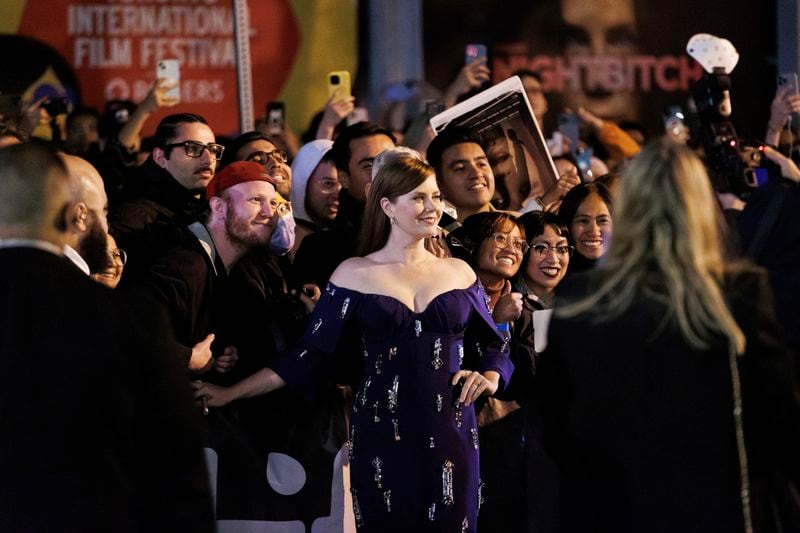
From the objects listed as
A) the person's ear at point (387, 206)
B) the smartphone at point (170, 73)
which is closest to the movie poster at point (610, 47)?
the smartphone at point (170, 73)

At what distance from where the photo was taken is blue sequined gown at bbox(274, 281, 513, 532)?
Answer: 5629 millimetres

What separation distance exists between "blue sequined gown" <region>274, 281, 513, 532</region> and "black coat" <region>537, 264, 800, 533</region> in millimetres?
1655

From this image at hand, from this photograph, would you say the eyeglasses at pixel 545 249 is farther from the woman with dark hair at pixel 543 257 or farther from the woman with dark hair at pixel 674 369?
the woman with dark hair at pixel 674 369

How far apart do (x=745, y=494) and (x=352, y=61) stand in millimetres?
8308

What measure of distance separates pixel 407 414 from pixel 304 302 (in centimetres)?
87

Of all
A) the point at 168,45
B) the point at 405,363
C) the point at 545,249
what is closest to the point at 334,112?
the point at 545,249

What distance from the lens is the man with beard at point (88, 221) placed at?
4.74 m

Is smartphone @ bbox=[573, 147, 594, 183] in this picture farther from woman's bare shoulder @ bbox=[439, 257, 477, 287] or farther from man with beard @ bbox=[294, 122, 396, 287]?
woman's bare shoulder @ bbox=[439, 257, 477, 287]

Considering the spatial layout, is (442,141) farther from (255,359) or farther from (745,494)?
(745,494)

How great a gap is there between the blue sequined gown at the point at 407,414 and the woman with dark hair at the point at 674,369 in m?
1.68

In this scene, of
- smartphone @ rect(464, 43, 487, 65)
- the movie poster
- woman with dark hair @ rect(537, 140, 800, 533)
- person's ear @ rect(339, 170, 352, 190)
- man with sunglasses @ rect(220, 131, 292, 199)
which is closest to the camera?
woman with dark hair @ rect(537, 140, 800, 533)

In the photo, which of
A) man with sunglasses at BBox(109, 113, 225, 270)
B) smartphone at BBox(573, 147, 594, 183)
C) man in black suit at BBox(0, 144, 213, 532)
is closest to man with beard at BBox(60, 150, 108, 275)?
man in black suit at BBox(0, 144, 213, 532)

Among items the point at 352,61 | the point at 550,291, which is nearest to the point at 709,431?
the point at 550,291

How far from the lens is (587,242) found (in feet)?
23.8
